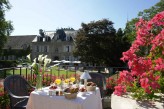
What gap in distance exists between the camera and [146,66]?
3.88 meters

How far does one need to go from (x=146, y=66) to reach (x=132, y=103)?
0.64 m

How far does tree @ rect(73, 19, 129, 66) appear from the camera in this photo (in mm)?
41938

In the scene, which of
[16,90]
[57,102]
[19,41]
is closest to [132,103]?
[57,102]

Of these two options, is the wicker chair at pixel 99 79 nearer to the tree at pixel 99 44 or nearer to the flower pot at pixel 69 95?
the flower pot at pixel 69 95

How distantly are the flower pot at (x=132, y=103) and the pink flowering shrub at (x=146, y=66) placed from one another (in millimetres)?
123

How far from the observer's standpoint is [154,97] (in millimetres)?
3928

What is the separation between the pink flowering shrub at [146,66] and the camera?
3.74m

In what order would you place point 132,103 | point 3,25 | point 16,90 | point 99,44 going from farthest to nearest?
point 99,44 < point 3,25 < point 16,90 < point 132,103

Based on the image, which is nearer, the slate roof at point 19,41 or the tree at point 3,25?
the tree at point 3,25

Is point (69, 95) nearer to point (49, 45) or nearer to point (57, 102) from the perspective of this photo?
point (57, 102)

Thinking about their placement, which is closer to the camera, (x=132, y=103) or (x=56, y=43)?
(x=132, y=103)

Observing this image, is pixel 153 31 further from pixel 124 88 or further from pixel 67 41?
pixel 67 41

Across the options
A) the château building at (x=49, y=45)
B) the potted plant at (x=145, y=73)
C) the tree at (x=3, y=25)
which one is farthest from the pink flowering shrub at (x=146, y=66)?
the château building at (x=49, y=45)

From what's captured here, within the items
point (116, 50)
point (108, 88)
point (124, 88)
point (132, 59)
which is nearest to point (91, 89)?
point (124, 88)
